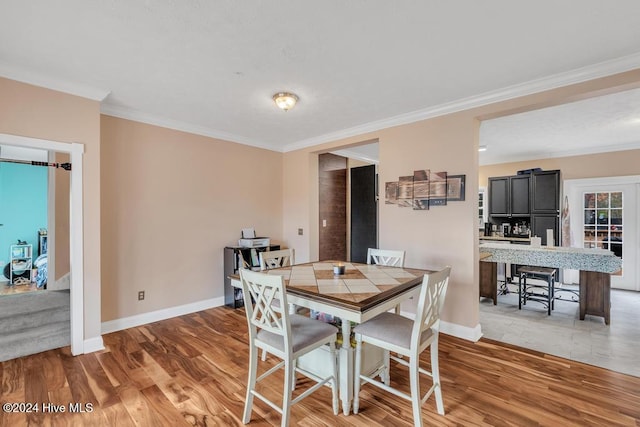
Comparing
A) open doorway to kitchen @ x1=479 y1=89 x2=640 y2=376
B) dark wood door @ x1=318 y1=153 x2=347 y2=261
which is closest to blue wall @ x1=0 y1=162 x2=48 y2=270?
dark wood door @ x1=318 y1=153 x2=347 y2=261

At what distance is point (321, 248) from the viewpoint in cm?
502

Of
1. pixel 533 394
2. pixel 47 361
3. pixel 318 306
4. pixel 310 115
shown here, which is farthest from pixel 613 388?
pixel 47 361

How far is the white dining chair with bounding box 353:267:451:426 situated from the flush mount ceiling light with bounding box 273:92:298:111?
2124 mm

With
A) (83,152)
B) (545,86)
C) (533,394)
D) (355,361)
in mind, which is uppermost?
(545,86)

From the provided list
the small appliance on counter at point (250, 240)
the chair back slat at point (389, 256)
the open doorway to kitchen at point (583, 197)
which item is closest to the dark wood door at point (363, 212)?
the chair back slat at point (389, 256)

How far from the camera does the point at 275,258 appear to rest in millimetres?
3070

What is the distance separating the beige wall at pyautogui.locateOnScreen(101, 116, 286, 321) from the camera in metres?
3.25

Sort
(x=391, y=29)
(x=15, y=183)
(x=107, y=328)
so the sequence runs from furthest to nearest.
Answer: (x=15, y=183) → (x=107, y=328) → (x=391, y=29)

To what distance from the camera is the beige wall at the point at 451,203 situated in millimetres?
2881

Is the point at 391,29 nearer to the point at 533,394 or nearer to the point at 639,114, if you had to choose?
the point at 533,394

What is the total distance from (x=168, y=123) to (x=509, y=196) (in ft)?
20.3

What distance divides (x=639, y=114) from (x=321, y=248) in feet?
14.8

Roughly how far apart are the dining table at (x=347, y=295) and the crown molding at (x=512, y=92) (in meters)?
1.85

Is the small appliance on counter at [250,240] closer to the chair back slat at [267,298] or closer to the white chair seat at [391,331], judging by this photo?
the chair back slat at [267,298]
